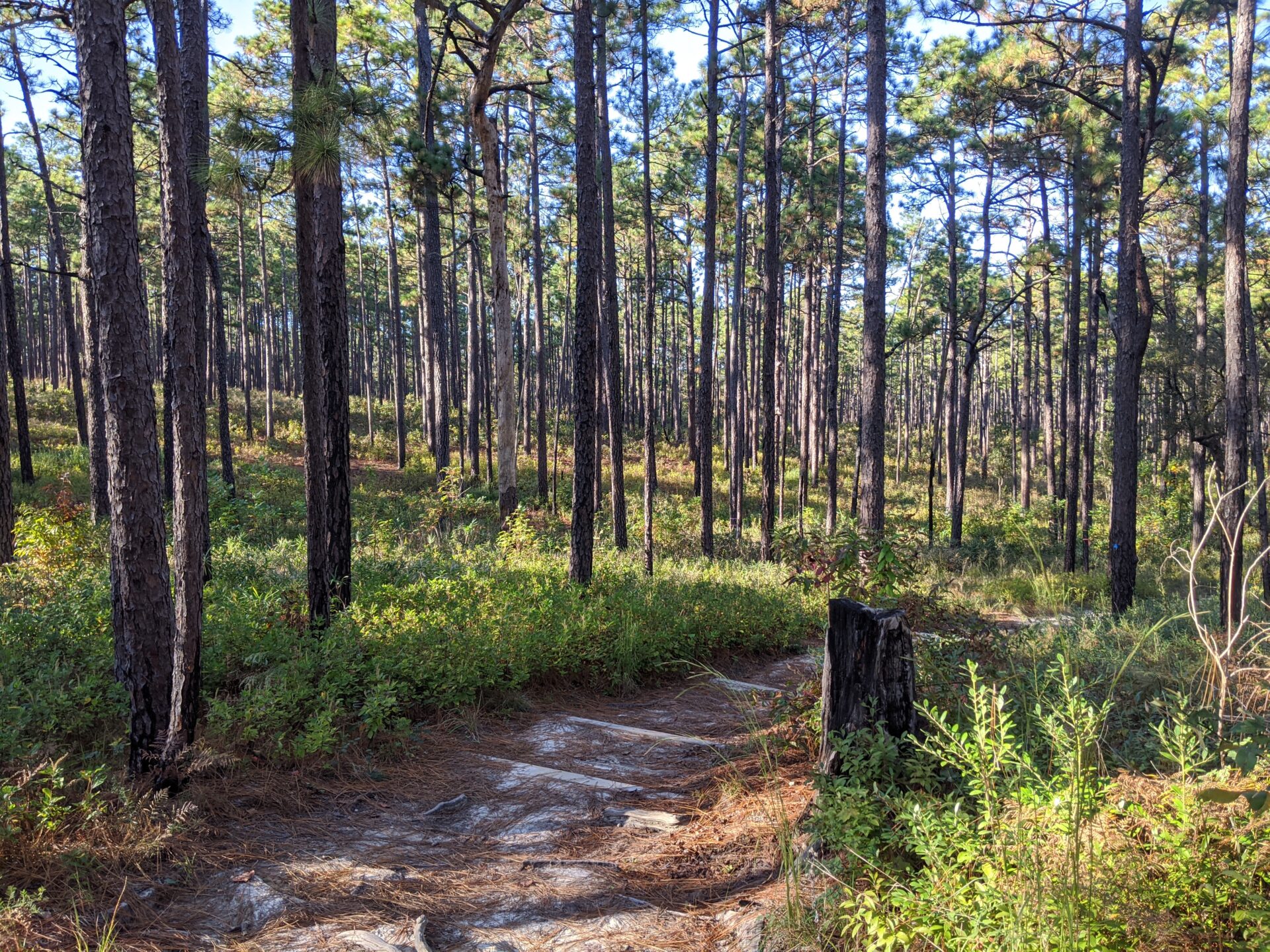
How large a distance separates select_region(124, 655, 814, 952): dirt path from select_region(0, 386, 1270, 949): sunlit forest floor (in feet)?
0.63

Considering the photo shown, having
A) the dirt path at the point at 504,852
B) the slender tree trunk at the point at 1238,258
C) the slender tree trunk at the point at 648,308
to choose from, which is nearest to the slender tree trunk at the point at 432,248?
the slender tree trunk at the point at 648,308

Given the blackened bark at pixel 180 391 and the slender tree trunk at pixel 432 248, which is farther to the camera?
the slender tree trunk at pixel 432 248

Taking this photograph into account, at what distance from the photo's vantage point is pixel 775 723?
207 inches

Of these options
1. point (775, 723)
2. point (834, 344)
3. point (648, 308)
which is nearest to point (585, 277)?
point (775, 723)

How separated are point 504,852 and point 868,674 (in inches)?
86.2

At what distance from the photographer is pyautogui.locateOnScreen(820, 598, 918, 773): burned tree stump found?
12.1ft

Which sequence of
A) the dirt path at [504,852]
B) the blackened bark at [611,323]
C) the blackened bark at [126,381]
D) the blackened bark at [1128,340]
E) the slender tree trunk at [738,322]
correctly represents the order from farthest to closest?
the slender tree trunk at [738,322] → the blackened bark at [611,323] → the blackened bark at [1128,340] → the blackened bark at [126,381] → the dirt path at [504,852]

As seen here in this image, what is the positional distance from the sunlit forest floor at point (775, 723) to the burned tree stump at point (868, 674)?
5.1 inches

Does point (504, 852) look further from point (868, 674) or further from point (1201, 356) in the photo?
point (1201, 356)

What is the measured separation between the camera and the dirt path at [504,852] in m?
3.20

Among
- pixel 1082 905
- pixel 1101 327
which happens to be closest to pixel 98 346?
pixel 1082 905

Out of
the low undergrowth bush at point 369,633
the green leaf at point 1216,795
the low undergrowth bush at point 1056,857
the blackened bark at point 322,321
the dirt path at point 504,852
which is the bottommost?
the dirt path at point 504,852

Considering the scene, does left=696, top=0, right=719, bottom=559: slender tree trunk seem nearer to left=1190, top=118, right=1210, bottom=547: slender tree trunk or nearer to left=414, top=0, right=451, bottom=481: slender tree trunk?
left=414, top=0, right=451, bottom=481: slender tree trunk

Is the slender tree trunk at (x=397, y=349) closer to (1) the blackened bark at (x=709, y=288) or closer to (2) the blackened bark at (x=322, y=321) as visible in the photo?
(1) the blackened bark at (x=709, y=288)
